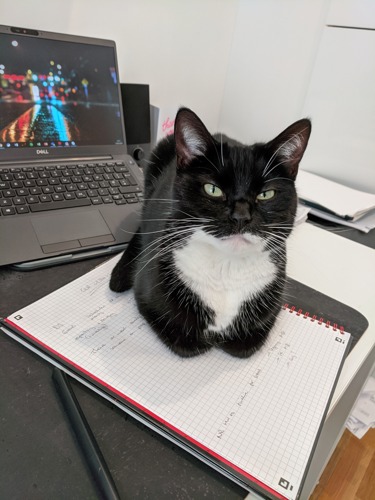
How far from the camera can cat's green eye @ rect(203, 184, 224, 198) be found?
20.8 inches

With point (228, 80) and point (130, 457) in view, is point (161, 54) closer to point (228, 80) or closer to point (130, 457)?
point (228, 80)

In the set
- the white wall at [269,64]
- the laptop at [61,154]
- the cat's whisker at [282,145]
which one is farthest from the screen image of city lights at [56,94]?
the white wall at [269,64]

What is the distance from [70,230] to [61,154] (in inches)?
9.2

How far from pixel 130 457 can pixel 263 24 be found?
1394 mm

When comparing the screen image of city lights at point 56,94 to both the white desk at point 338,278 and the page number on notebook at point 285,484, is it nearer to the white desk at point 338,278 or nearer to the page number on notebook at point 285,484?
the white desk at point 338,278

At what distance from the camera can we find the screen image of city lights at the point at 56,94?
79 centimetres

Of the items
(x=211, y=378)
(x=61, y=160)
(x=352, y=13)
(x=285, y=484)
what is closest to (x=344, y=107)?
(x=352, y=13)

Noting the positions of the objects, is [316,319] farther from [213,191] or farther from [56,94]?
[56,94]

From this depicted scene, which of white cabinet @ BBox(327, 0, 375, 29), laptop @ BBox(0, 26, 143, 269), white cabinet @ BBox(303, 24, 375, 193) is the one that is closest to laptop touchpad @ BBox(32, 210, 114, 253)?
laptop @ BBox(0, 26, 143, 269)

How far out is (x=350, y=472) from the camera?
4.06 ft

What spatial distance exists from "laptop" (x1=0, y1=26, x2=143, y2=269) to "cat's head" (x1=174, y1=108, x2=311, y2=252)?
285 mm

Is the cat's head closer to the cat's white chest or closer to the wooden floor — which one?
the cat's white chest

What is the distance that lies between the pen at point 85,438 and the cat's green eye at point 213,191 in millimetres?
316

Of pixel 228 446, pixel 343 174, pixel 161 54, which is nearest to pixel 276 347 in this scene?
pixel 228 446
